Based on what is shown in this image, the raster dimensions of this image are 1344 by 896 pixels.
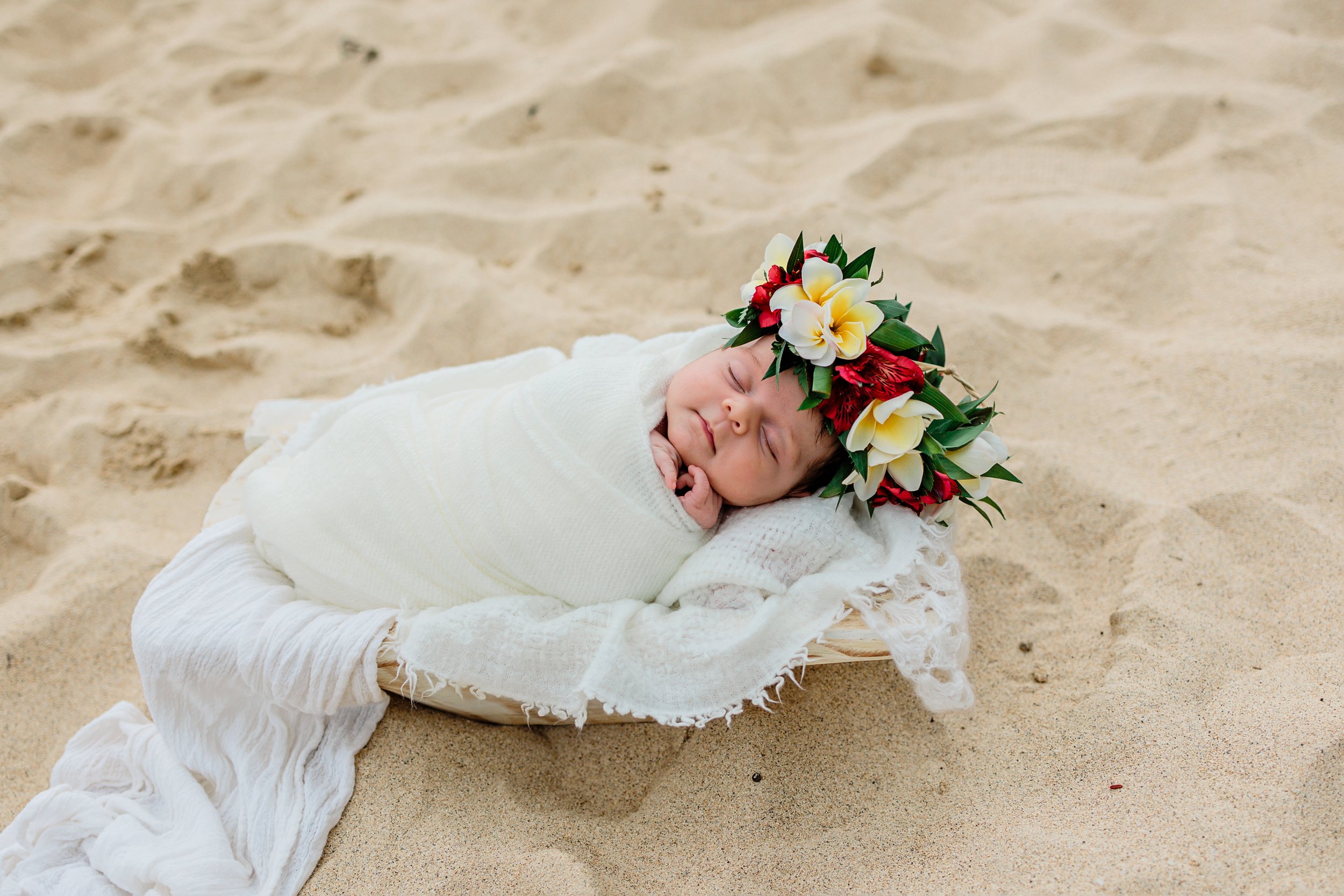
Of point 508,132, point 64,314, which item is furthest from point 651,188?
point 64,314

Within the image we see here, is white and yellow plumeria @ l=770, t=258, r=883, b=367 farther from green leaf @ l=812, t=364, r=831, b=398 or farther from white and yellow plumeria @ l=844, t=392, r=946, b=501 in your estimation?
white and yellow plumeria @ l=844, t=392, r=946, b=501

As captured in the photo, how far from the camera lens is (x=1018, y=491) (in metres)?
2.51

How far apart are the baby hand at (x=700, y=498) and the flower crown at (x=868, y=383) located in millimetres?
250

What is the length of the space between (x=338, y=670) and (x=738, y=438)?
97 centimetres

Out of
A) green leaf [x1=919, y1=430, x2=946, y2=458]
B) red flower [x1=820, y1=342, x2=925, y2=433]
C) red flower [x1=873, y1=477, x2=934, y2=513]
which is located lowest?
red flower [x1=873, y1=477, x2=934, y2=513]

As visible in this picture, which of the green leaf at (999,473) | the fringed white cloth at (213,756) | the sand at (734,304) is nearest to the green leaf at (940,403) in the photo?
the green leaf at (999,473)

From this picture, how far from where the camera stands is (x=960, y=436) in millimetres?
1950

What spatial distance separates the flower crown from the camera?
188cm

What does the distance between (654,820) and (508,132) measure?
288 centimetres

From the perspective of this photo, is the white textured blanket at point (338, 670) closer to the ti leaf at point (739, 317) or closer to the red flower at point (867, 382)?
the red flower at point (867, 382)

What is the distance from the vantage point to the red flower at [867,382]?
6.10ft

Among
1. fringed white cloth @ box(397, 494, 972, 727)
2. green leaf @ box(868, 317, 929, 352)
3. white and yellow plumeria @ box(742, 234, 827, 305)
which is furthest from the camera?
white and yellow plumeria @ box(742, 234, 827, 305)

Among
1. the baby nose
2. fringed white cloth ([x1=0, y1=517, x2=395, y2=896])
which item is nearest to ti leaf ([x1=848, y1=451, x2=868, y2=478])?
the baby nose

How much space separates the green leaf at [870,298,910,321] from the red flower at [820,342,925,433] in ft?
0.34
